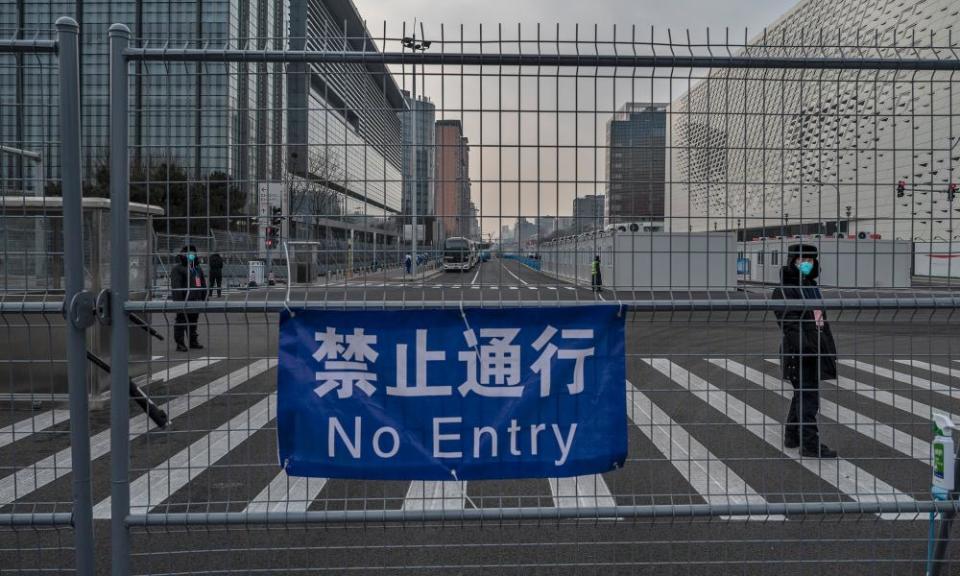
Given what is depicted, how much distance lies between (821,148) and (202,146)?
3165 millimetres

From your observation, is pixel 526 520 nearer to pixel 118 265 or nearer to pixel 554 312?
pixel 554 312

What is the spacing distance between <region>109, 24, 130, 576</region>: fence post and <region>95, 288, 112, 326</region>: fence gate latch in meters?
0.03

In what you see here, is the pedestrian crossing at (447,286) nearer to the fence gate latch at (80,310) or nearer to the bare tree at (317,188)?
the bare tree at (317,188)

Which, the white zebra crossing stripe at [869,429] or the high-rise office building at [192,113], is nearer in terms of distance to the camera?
the high-rise office building at [192,113]

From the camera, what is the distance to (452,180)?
11.8ft

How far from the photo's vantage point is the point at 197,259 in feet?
12.7

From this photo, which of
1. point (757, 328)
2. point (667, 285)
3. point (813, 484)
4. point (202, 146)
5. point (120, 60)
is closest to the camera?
point (120, 60)

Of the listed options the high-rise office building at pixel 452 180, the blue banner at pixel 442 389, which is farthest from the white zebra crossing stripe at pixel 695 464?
the high-rise office building at pixel 452 180

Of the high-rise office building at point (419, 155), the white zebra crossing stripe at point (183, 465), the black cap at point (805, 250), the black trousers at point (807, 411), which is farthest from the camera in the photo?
the black trousers at point (807, 411)

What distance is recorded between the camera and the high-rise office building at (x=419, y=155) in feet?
11.8

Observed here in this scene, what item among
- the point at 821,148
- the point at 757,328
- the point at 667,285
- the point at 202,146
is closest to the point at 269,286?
the point at 202,146

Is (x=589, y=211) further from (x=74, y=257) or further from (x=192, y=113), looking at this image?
(x=74, y=257)

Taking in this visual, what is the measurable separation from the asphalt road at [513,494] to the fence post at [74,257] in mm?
300

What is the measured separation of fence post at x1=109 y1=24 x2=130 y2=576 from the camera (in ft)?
10.6
